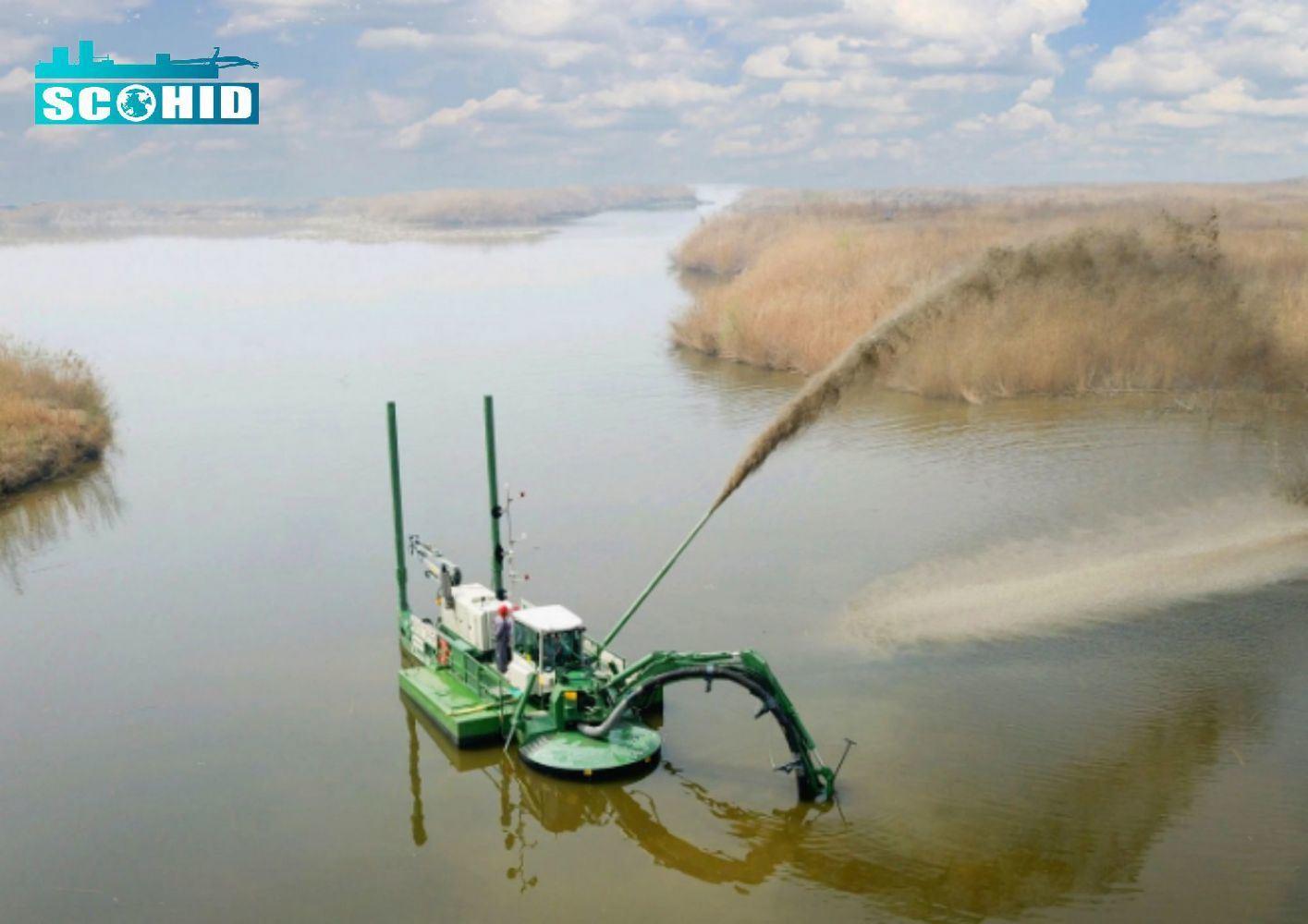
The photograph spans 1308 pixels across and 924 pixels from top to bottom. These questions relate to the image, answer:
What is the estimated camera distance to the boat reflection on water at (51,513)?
33.3m

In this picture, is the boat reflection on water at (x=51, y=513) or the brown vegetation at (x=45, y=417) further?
the brown vegetation at (x=45, y=417)

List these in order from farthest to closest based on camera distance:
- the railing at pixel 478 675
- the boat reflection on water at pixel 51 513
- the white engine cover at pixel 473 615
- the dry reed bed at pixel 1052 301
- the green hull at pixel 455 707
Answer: the boat reflection on water at pixel 51 513 < the dry reed bed at pixel 1052 301 < the white engine cover at pixel 473 615 < the railing at pixel 478 675 < the green hull at pixel 455 707

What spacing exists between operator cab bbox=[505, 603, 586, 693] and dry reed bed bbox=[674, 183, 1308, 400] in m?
7.98

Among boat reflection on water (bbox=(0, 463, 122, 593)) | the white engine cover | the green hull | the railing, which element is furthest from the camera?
boat reflection on water (bbox=(0, 463, 122, 593))

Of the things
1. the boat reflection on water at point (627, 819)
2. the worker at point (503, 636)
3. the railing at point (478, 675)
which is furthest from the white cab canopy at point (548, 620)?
the boat reflection on water at point (627, 819)

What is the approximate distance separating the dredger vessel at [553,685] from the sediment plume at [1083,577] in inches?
223

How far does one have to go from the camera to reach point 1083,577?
26406mm

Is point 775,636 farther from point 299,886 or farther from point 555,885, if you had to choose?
point 299,886

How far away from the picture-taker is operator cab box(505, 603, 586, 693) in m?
20.8

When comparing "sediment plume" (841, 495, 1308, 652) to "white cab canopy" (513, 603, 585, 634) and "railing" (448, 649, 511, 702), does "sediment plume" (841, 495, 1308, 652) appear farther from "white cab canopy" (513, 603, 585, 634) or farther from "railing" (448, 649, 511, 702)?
"railing" (448, 649, 511, 702)

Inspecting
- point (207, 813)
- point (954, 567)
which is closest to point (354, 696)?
point (207, 813)

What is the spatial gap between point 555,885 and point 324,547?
15993mm

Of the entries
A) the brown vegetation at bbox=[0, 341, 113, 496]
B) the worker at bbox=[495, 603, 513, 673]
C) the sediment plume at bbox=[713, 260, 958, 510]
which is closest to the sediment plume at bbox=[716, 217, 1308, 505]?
the sediment plume at bbox=[713, 260, 958, 510]

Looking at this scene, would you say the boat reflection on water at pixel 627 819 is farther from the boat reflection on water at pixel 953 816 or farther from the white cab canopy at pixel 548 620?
the white cab canopy at pixel 548 620
